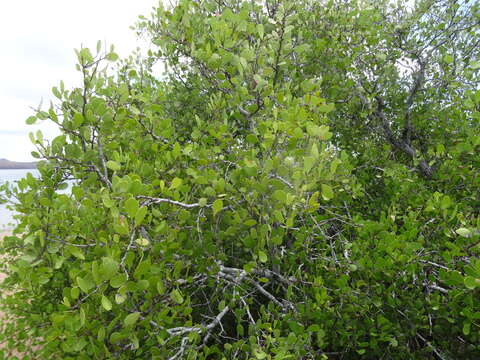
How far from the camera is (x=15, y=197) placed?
2.63m

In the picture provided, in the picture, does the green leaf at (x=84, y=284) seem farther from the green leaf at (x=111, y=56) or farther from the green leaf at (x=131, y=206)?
the green leaf at (x=111, y=56)

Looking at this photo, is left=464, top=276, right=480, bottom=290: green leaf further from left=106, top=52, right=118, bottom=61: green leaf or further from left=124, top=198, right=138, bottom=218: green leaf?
left=106, top=52, right=118, bottom=61: green leaf

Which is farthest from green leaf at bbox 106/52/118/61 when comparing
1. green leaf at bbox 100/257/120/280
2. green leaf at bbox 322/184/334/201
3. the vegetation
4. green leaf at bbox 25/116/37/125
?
green leaf at bbox 322/184/334/201

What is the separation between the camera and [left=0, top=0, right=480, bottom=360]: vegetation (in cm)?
174

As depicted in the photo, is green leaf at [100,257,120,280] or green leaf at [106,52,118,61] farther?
green leaf at [106,52,118,61]

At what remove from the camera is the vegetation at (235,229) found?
5.72 ft

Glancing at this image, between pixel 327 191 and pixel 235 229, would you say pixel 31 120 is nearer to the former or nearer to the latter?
pixel 235 229

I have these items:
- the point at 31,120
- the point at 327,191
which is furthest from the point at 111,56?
the point at 327,191

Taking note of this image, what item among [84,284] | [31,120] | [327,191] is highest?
[31,120]

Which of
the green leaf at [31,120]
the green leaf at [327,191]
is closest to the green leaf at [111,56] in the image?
the green leaf at [31,120]

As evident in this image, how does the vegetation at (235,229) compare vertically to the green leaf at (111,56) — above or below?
below

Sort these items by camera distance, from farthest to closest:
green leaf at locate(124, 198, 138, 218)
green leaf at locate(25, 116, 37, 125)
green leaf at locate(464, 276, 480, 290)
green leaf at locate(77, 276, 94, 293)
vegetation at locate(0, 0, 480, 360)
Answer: green leaf at locate(25, 116, 37, 125) → vegetation at locate(0, 0, 480, 360) → green leaf at locate(464, 276, 480, 290) → green leaf at locate(124, 198, 138, 218) → green leaf at locate(77, 276, 94, 293)

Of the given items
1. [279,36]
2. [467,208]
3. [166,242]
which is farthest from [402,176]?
[166,242]

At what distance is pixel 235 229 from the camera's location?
206 cm
